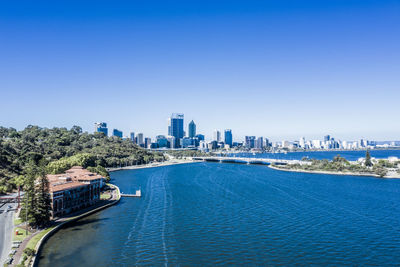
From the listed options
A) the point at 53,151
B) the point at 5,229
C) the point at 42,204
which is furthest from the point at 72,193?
the point at 53,151

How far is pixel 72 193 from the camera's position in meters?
26.9

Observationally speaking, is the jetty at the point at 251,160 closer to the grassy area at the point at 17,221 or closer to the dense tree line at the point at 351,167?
the dense tree line at the point at 351,167

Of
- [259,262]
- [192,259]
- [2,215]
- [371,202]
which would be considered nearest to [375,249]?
[259,262]

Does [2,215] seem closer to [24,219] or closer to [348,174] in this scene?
[24,219]

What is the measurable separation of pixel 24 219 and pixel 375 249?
88.3ft

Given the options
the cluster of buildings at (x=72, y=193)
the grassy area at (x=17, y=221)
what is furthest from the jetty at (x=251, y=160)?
the grassy area at (x=17, y=221)

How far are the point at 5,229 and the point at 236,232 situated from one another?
57.6 feet

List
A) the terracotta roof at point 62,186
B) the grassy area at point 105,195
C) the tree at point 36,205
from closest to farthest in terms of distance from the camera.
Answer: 1. the tree at point 36,205
2. the terracotta roof at point 62,186
3. the grassy area at point 105,195

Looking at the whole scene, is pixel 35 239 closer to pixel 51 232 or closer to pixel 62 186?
pixel 51 232

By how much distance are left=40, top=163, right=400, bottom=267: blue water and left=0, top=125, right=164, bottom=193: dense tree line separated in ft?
63.4

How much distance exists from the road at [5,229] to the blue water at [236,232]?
7.27 feet

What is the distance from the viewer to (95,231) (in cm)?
2222

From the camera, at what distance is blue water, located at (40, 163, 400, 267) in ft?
57.3

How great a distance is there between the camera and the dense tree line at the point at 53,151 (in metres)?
43.8
